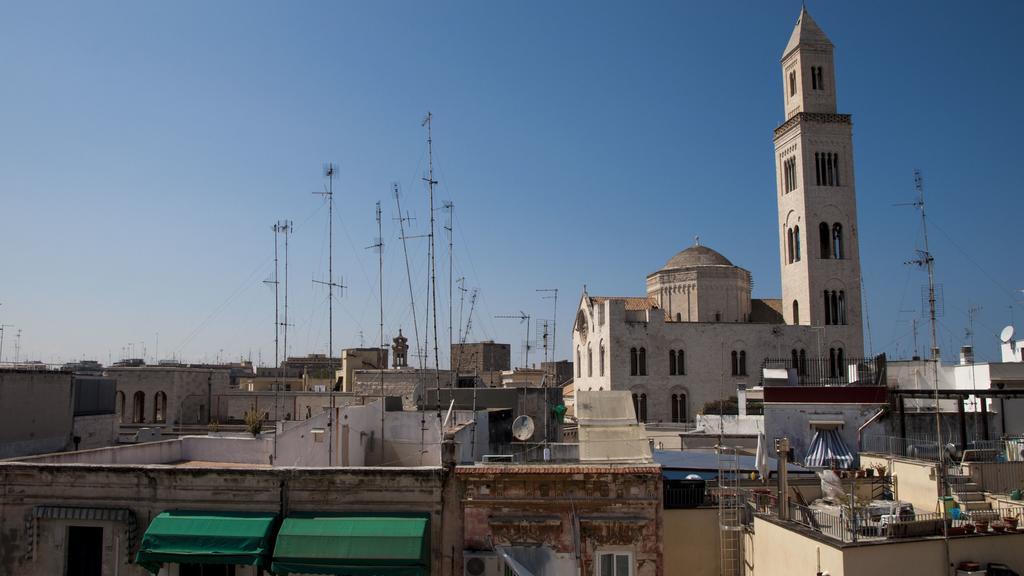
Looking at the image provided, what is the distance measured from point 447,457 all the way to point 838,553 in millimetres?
7028

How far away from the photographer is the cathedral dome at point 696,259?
185 ft

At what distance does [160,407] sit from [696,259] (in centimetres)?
3792

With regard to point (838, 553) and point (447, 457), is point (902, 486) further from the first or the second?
point (447, 457)

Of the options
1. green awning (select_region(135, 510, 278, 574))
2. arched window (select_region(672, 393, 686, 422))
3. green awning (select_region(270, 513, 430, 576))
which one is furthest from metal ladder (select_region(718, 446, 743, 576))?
arched window (select_region(672, 393, 686, 422))

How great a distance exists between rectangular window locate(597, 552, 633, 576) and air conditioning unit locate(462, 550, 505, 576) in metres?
1.85

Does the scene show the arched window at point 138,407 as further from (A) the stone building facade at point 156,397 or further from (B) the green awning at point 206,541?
(B) the green awning at point 206,541

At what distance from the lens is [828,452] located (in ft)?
93.8

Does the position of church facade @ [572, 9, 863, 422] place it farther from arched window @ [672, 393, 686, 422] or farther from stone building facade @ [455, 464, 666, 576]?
stone building facade @ [455, 464, 666, 576]

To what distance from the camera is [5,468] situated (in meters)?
14.9

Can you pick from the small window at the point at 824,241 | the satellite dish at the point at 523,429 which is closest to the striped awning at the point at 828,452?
the satellite dish at the point at 523,429

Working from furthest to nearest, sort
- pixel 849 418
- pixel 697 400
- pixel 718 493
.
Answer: pixel 697 400
pixel 849 418
pixel 718 493

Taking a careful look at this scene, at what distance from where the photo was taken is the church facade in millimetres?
52062

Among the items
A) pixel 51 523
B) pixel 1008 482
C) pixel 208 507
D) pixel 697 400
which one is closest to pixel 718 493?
pixel 1008 482

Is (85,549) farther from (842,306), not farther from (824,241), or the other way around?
(824,241)
